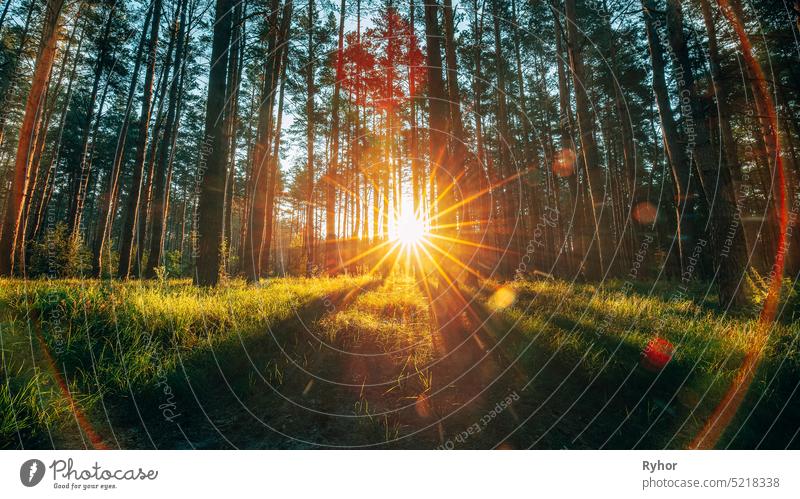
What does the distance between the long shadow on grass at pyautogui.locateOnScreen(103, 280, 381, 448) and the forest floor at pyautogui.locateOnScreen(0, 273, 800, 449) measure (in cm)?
1

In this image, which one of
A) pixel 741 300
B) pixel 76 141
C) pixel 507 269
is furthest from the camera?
pixel 507 269

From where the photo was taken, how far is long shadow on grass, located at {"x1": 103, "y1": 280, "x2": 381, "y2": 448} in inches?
80.8

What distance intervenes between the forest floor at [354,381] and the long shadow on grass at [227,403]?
1 cm

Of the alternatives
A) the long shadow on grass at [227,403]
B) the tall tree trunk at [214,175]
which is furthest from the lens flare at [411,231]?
the long shadow on grass at [227,403]

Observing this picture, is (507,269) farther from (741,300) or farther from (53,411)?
(53,411)

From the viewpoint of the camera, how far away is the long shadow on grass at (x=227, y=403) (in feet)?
6.73

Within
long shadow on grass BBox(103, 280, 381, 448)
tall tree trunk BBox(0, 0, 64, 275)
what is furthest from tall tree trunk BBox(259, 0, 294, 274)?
long shadow on grass BBox(103, 280, 381, 448)

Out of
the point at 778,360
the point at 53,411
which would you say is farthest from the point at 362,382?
the point at 778,360

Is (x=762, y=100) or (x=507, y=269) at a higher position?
(x=762, y=100)

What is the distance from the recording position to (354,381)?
9.95 feet

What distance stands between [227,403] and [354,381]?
43.3 inches

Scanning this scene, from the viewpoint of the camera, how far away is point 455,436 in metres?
2.15

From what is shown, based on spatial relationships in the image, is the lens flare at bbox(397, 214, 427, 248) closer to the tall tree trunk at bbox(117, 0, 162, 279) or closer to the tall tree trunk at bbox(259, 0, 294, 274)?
the tall tree trunk at bbox(259, 0, 294, 274)
